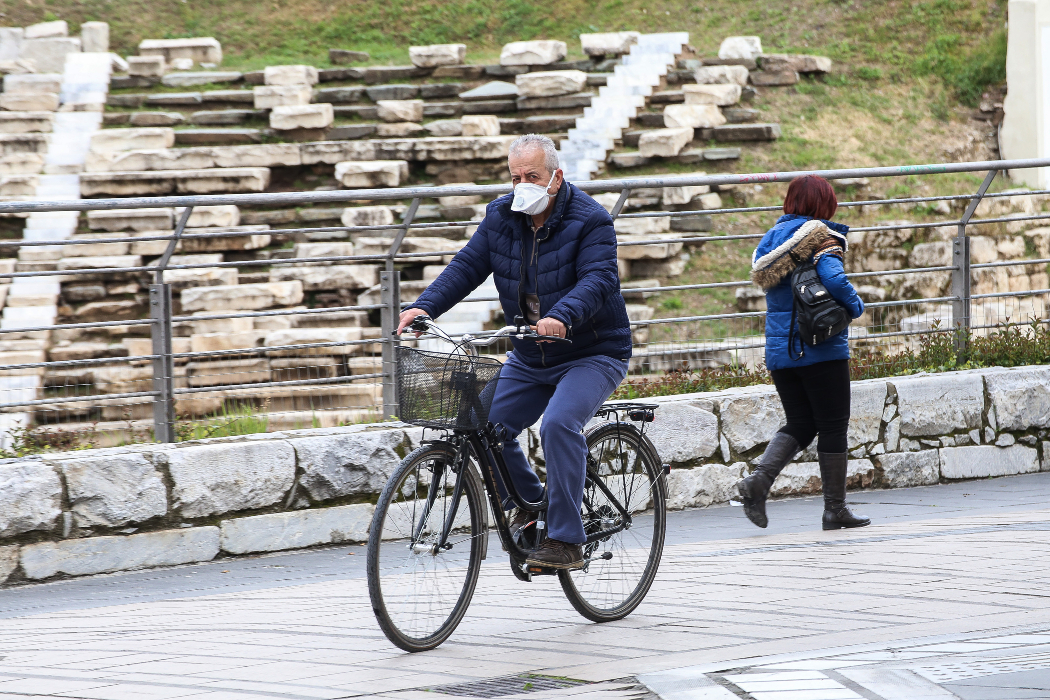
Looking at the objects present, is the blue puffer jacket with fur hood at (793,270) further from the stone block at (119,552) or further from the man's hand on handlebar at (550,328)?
the stone block at (119,552)

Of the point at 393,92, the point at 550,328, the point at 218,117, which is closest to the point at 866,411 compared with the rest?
the point at 550,328

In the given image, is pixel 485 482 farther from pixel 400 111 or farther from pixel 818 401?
pixel 400 111

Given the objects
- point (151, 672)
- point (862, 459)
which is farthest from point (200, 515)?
point (862, 459)

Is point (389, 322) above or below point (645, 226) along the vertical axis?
below

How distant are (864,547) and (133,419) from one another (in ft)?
13.8

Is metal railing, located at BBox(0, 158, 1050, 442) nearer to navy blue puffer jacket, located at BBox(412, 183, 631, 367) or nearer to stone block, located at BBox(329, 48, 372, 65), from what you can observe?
navy blue puffer jacket, located at BBox(412, 183, 631, 367)

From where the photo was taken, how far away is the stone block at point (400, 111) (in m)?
17.0

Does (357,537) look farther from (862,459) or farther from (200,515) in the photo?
(862,459)

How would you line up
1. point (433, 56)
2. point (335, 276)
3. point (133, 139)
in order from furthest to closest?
point (433, 56), point (133, 139), point (335, 276)

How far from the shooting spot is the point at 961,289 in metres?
9.34

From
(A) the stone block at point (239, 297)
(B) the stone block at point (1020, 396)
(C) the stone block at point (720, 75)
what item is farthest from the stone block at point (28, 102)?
(B) the stone block at point (1020, 396)

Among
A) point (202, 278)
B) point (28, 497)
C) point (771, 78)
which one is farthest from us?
point (771, 78)

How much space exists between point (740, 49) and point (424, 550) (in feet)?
49.5

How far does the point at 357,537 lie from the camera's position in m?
7.49
